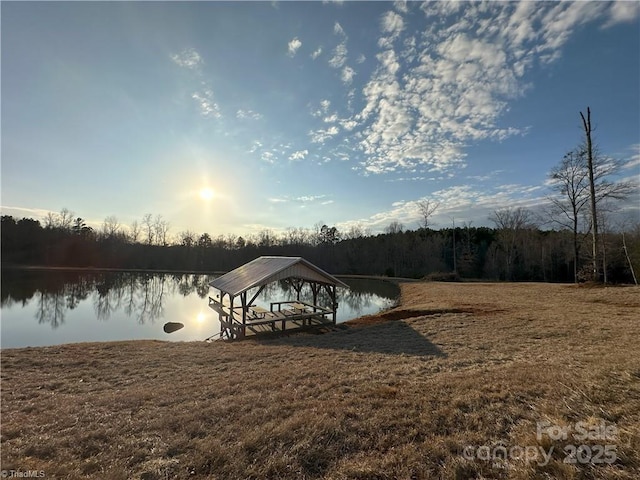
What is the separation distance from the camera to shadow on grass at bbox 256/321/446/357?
23.3 ft

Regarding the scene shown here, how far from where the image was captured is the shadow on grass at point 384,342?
23.3 ft

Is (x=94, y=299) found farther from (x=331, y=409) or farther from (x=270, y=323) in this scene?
(x=331, y=409)

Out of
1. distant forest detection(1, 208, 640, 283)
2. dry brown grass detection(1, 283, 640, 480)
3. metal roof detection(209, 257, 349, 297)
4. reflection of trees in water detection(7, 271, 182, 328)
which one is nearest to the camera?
dry brown grass detection(1, 283, 640, 480)

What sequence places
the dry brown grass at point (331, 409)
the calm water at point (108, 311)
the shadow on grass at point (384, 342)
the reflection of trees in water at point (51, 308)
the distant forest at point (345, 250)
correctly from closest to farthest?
the dry brown grass at point (331, 409), the shadow on grass at point (384, 342), the calm water at point (108, 311), the reflection of trees in water at point (51, 308), the distant forest at point (345, 250)

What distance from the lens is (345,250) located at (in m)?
54.3

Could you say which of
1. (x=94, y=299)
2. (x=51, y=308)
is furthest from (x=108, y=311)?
(x=94, y=299)

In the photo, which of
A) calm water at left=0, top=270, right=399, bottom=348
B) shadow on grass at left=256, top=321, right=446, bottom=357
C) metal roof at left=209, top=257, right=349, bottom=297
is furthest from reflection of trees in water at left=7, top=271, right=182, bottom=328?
shadow on grass at left=256, top=321, right=446, bottom=357

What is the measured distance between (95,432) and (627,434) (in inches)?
218

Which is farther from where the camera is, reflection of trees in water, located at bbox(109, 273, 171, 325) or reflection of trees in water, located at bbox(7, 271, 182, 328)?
reflection of trees in water, located at bbox(109, 273, 171, 325)

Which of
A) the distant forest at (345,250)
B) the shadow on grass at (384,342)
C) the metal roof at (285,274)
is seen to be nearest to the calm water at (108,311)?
the metal roof at (285,274)

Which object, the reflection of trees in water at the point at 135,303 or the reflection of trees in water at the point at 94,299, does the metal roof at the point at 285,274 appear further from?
the reflection of trees in water at the point at 94,299

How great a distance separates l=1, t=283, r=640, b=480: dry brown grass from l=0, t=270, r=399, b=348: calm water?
6472 mm

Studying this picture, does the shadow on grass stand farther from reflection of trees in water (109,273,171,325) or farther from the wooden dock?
reflection of trees in water (109,273,171,325)

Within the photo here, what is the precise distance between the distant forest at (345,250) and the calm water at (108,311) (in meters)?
18.6
